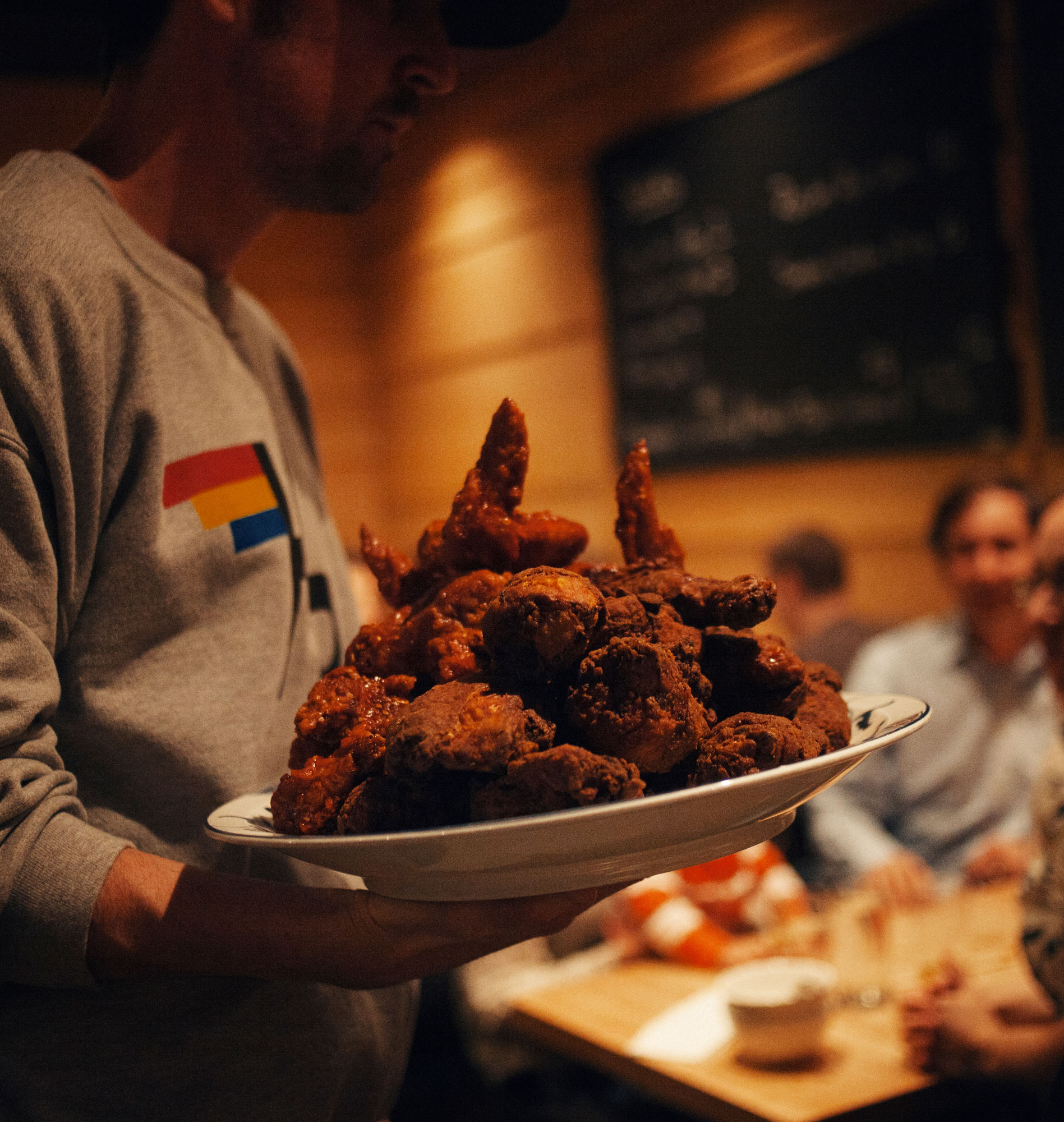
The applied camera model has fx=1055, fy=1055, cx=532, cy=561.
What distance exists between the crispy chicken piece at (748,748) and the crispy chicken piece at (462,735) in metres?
0.12

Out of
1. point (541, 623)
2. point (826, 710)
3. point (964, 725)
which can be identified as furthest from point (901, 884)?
point (541, 623)

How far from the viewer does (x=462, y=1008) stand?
7.36ft

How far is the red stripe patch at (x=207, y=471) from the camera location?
3.20 feet

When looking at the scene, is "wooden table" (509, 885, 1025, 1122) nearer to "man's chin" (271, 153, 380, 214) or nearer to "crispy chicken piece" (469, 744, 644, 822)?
"crispy chicken piece" (469, 744, 644, 822)

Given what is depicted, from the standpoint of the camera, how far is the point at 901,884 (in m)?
2.36

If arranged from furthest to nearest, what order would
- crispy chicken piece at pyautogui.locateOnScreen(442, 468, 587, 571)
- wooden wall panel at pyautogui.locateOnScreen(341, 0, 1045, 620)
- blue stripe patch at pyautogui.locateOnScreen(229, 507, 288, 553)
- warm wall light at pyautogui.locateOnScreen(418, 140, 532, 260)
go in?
warm wall light at pyautogui.locateOnScreen(418, 140, 532, 260)
wooden wall panel at pyautogui.locateOnScreen(341, 0, 1045, 620)
blue stripe patch at pyautogui.locateOnScreen(229, 507, 288, 553)
crispy chicken piece at pyautogui.locateOnScreen(442, 468, 587, 571)

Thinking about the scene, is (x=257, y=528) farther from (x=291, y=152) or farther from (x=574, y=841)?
(x=574, y=841)

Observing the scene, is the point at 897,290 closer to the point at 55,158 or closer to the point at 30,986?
the point at 55,158

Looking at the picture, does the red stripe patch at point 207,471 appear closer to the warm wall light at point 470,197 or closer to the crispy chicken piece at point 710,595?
the crispy chicken piece at point 710,595

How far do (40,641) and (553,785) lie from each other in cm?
46

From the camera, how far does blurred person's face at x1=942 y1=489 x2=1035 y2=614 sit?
2.79 m

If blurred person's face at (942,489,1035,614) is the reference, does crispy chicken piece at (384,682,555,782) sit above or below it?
above

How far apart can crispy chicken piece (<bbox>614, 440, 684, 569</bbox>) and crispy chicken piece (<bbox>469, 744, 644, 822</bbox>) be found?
301 millimetres

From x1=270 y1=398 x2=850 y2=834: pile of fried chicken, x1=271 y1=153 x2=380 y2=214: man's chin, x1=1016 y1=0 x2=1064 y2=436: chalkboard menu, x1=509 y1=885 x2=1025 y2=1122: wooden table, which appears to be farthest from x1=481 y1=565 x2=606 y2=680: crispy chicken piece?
x1=1016 y1=0 x2=1064 y2=436: chalkboard menu
